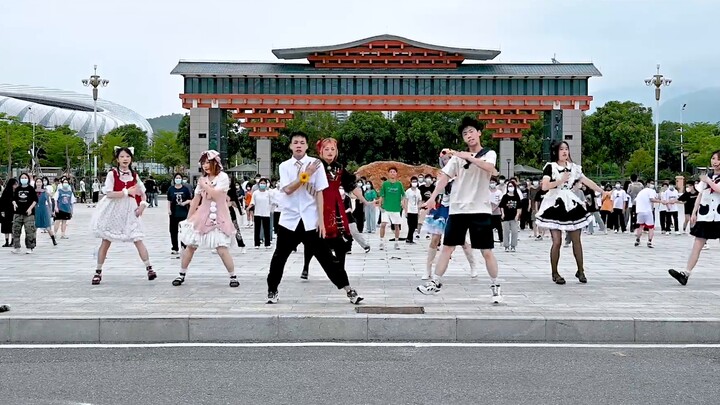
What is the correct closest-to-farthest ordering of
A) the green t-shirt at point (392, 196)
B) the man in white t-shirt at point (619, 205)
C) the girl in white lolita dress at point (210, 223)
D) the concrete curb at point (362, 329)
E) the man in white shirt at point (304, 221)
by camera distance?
1. the concrete curb at point (362, 329)
2. the man in white shirt at point (304, 221)
3. the girl in white lolita dress at point (210, 223)
4. the green t-shirt at point (392, 196)
5. the man in white t-shirt at point (619, 205)

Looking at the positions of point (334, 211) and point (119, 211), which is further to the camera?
point (119, 211)

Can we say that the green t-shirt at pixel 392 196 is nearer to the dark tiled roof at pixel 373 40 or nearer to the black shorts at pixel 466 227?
the black shorts at pixel 466 227

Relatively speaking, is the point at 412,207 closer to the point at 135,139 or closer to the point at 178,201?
the point at 178,201

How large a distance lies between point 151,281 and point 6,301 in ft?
7.16

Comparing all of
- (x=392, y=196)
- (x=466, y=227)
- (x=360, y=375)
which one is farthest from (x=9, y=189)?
(x=360, y=375)

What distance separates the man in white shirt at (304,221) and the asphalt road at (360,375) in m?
1.55

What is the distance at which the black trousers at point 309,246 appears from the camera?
27.0ft

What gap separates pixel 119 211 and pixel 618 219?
61.7ft

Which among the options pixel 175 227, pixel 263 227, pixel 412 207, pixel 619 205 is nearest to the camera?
pixel 175 227

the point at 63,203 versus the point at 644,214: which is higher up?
the point at 63,203

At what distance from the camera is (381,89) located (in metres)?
58.0

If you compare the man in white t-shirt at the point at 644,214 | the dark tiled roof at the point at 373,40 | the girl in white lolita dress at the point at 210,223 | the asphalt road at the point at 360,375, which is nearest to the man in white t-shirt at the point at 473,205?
the asphalt road at the point at 360,375

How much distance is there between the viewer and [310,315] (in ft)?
24.4

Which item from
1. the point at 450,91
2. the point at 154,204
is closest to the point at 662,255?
the point at 154,204
